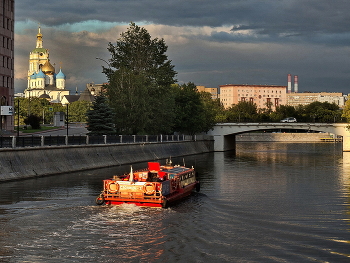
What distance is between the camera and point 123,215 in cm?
2672

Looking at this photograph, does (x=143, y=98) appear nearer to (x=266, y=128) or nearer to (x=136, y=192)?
(x=266, y=128)

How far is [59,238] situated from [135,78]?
57847mm

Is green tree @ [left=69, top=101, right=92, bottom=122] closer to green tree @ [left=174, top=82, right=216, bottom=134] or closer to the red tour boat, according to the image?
green tree @ [left=174, top=82, right=216, bottom=134]

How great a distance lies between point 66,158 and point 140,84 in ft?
94.7

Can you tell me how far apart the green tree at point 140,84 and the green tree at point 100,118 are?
4.84 metres

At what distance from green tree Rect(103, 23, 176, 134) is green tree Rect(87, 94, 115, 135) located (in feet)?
15.9

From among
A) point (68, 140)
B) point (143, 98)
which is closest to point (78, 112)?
point (143, 98)

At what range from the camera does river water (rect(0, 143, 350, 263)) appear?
19531mm

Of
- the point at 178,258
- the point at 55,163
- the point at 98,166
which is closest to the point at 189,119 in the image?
the point at 98,166

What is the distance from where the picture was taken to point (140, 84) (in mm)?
77750

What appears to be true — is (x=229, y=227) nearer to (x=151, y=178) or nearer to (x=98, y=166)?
(x=151, y=178)

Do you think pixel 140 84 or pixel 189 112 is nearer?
pixel 140 84

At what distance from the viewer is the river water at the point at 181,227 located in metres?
19.5

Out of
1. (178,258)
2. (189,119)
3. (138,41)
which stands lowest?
(178,258)
